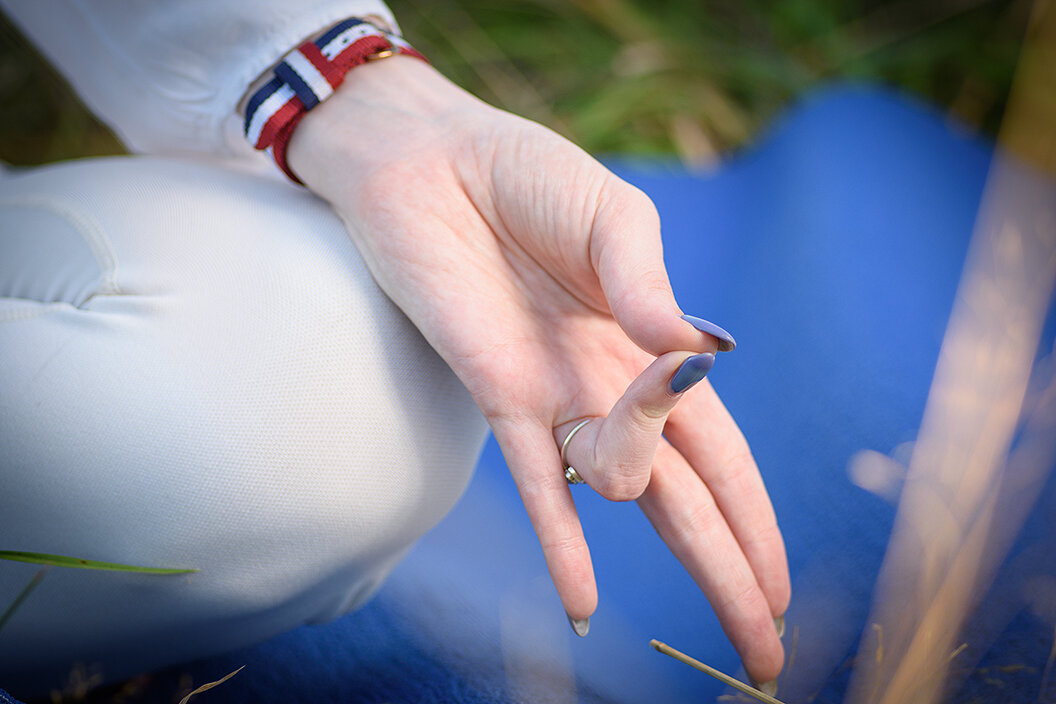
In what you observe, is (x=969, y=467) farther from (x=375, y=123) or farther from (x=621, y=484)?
(x=375, y=123)

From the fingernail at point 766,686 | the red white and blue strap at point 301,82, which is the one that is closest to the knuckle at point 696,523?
the fingernail at point 766,686

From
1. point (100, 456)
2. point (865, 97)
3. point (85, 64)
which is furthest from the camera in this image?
point (865, 97)

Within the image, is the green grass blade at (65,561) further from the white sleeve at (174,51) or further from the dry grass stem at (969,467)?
the dry grass stem at (969,467)

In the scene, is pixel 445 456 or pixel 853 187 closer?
pixel 445 456

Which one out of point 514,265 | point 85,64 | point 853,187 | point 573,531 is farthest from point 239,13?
point 853,187

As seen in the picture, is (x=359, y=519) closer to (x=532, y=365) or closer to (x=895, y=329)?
(x=532, y=365)
